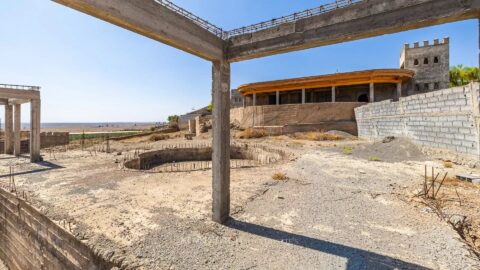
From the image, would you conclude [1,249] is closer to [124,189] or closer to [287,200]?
[124,189]

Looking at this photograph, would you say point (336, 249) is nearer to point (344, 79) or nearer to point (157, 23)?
point (157, 23)

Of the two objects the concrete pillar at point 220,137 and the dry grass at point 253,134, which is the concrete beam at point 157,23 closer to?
the concrete pillar at point 220,137

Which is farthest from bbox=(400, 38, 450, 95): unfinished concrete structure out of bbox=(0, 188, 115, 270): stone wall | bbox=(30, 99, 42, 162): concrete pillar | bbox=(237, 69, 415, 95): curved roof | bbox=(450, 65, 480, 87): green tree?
bbox=(30, 99, 42, 162): concrete pillar

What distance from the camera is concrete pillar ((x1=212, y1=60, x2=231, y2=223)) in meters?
5.42

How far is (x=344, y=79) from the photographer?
29.6 m

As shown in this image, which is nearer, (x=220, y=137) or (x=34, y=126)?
(x=220, y=137)

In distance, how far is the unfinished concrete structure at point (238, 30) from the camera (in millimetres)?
3611

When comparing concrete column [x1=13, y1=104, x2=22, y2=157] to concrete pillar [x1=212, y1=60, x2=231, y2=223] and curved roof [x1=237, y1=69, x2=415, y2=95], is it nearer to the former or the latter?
concrete pillar [x1=212, y1=60, x2=231, y2=223]

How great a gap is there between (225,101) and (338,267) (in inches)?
168

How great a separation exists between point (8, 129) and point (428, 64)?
55.3 metres

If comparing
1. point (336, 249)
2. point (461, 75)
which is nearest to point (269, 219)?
point (336, 249)

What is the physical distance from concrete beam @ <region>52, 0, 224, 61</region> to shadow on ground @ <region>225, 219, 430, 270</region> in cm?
441

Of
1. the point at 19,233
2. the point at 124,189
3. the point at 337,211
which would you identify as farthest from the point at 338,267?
the point at 19,233

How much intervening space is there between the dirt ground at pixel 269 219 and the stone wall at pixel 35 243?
29cm
